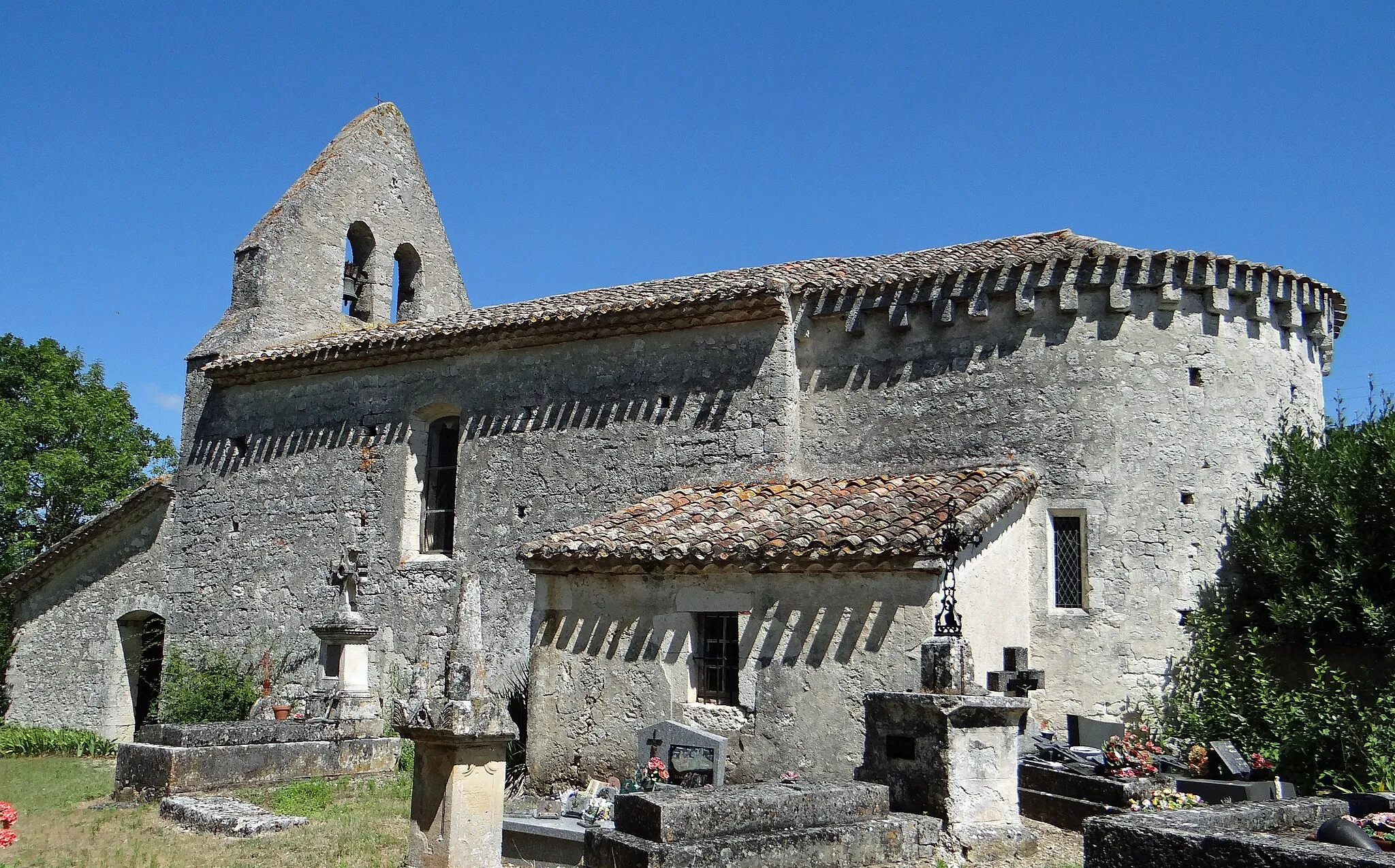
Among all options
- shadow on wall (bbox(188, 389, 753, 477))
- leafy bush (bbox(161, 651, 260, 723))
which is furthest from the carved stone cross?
leafy bush (bbox(161, 651, 260, 723))

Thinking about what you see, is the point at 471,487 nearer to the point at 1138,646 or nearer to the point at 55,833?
the point at 55,833

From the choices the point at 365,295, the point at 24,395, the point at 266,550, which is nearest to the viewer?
the point at 266,550

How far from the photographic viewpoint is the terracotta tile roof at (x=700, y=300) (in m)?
12.6

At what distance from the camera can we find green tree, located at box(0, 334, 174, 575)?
86.2 ft

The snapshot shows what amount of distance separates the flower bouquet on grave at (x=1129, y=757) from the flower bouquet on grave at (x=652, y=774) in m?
4.20

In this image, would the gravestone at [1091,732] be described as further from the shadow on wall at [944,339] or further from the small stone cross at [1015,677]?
the shadow on wall at [944,339]

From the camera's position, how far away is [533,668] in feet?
40.0

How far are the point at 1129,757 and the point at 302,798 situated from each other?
27.2 ft

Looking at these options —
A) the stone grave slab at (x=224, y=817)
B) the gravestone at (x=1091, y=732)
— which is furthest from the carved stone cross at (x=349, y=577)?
the gravestone at (x=1091, y=732)

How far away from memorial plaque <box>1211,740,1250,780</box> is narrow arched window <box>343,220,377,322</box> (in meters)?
15.8

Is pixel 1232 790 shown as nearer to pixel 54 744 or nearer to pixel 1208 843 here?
pixel 1208 843

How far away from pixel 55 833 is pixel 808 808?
23.3ft

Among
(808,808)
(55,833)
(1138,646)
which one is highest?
(1138,646)

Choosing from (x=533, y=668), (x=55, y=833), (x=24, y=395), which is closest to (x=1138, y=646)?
(x=533, y=668)
